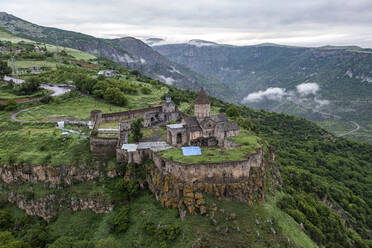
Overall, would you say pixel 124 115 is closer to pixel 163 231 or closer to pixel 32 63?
pixel 163 231

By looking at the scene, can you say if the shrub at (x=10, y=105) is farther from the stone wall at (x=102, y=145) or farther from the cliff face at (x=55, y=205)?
the stone wall at (x=102, y=145)

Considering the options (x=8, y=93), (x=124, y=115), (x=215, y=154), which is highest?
(x=8, y=93)

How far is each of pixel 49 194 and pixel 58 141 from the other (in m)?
8.93

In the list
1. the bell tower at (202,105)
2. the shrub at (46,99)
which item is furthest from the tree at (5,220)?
the bell tower at (202,105)

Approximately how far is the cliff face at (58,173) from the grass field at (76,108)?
54.9 feet

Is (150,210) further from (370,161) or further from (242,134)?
(370,161)

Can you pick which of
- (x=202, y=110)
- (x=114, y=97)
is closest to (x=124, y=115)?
(x=114, y=97)

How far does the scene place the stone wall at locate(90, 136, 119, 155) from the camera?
1479 inches

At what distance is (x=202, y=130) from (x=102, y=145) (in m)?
16.1

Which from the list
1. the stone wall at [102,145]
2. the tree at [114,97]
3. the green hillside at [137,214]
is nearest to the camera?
the green hillside at [137,214]

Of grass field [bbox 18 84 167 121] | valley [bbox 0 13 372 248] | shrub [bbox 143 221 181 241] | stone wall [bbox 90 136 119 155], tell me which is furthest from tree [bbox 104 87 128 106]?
shrub [bbox 143 221 181 241]

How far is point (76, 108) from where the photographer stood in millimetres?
57031

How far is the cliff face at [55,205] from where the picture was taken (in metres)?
34.0

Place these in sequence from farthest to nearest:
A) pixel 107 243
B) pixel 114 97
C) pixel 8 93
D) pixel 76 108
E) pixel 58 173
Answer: pixel 8 93
pixel 114 97
pixel 76 108
pixel 58 173
pixel 107 243
